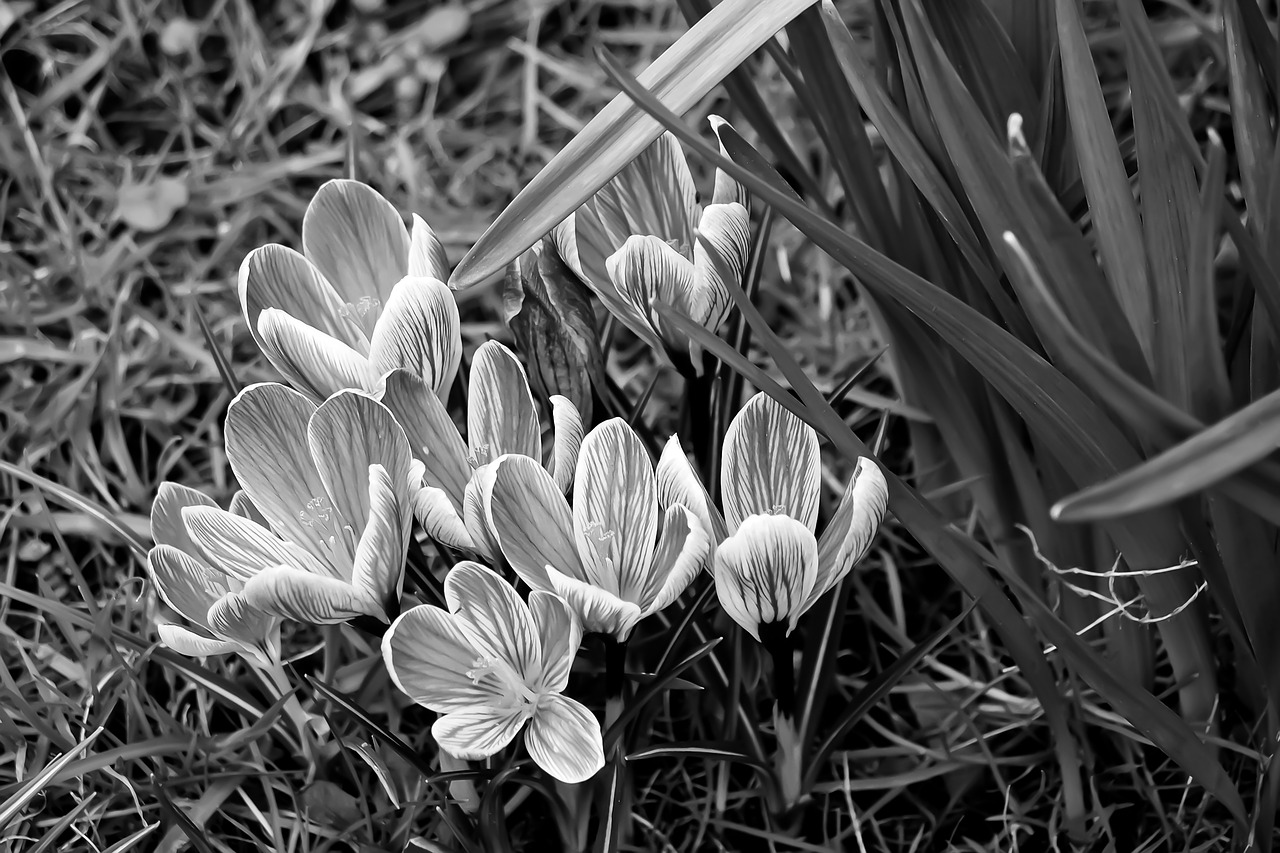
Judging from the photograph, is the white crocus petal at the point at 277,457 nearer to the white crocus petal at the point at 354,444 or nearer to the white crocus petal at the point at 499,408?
the white crocus petal at the point at 354,444

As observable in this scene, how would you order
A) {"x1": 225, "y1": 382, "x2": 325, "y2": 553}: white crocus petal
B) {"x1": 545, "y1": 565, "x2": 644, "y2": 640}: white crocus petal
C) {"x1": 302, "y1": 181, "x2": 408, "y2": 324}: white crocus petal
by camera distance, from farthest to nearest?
{"x1": 302, "y1": 181, "x2": 408, "y2": 324}: white crocus petal, {"x1": 225, "y1": 382, "x2": 325, "y2": 553}: white crocus petal, {"x1": 545, "y1": 565, "x2": 644, "y2": 640}: white crocus petal

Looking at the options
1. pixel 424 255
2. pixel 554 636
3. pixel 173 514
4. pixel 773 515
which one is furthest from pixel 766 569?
pixel 173 514

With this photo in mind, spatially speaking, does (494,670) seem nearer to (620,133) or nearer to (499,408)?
(499,408)

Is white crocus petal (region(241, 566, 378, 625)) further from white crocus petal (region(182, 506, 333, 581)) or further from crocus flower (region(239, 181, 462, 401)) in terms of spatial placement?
crocus flower (region(239, 181, 462, 401))

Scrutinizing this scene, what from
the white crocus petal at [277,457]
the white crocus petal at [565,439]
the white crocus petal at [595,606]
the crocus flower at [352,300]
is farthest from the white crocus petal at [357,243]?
the white crocus petal at [595,606]

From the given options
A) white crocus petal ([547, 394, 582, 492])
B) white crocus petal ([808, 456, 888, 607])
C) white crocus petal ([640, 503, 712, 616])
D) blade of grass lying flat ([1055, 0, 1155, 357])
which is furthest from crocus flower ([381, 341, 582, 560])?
blade of grass lying flat ([1055, 0, 1155, 357])

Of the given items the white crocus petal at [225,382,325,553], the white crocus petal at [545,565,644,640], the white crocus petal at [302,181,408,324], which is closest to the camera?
the white crocus petal at [545,565,644,640]
